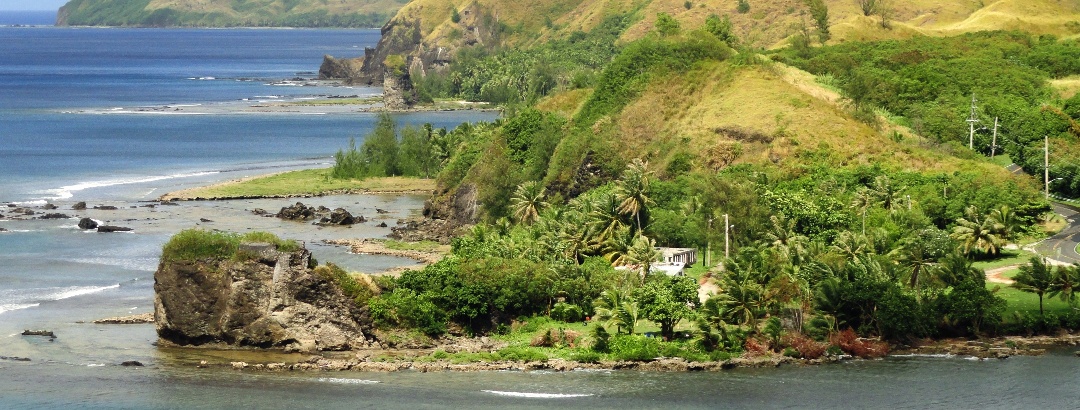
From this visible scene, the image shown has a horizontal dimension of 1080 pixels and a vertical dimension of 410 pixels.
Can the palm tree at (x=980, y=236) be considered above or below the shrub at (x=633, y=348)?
above

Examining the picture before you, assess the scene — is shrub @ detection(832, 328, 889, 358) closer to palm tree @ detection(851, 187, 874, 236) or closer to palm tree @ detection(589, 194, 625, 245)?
palm tree @ detection(589, 194, 625, 245)

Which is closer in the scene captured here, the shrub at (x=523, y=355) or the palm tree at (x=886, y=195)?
the shrub at (x=523, y=355)

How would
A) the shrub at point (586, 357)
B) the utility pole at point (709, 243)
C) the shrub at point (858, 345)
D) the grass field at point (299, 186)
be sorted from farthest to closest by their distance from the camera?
the grass field at point (299, 186) → the utility pole at point (709, 243) → the shrub at point (858, 345) → the shrub at point (586, 357)

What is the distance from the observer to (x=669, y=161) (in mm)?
133000

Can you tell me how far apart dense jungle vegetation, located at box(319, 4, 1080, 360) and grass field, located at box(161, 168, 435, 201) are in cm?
1114

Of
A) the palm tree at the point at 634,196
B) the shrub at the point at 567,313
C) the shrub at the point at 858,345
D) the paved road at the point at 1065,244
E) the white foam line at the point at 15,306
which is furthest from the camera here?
the palm tree at the point at 634,196

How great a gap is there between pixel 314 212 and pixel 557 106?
3324 cm

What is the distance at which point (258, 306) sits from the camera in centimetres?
9062

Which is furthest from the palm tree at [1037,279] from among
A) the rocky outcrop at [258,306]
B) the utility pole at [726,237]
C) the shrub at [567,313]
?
the rocky outcrop at [258,306]

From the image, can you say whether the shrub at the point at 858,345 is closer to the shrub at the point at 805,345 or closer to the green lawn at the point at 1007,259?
the shrub at the point at 805,345

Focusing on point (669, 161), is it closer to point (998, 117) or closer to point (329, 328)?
point (998, 117)

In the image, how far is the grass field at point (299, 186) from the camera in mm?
159000

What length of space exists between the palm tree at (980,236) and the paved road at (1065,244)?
11.9 ft

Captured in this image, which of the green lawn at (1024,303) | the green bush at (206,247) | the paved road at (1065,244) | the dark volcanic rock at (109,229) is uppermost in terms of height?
the green bush at (206,247)
